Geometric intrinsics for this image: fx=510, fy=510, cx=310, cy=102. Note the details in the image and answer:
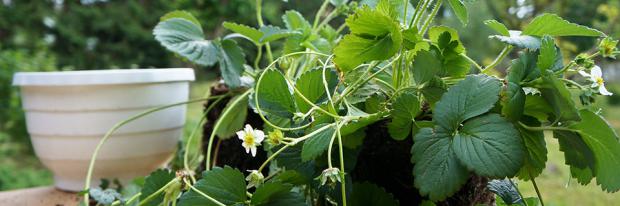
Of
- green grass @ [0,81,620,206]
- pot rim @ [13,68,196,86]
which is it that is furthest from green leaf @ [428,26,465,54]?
green grass @ [0,81,620,206]

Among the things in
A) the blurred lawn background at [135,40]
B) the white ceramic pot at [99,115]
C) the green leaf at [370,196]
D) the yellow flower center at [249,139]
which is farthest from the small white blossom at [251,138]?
the blurred lawn background at [135,40]

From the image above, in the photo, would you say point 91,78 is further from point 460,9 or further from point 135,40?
point 135,40

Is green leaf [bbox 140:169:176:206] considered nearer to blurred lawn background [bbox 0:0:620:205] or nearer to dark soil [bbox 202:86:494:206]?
dark soil [bbox 202:86:494:206]

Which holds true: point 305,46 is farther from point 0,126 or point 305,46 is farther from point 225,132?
point 0,126

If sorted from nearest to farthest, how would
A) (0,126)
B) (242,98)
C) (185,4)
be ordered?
(242,98)
(0,126)
(185,4)

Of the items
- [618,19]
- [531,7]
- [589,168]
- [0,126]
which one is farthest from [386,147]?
[618,19]

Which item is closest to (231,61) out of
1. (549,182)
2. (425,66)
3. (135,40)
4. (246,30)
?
(246,30)
